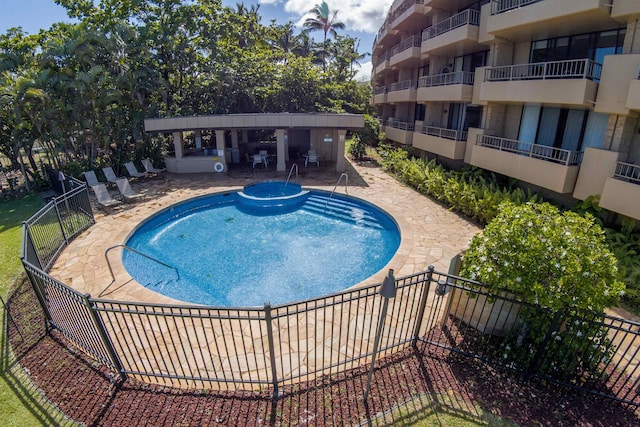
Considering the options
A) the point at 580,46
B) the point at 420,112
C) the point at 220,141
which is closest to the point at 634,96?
the point at 580,46

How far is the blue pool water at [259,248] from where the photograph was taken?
9.83m

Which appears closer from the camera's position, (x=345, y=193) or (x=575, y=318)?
(x=575, y=318)

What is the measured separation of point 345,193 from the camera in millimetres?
16938

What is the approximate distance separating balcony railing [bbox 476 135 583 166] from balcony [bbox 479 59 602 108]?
5.62 feet

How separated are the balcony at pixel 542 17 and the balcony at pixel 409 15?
8.02 metres

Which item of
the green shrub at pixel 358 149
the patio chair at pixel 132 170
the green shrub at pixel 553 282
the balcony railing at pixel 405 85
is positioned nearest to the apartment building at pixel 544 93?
the balcony railing at pixel 405 85

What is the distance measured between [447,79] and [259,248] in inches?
655

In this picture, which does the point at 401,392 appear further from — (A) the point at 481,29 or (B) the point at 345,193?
(A) the point at 481,29

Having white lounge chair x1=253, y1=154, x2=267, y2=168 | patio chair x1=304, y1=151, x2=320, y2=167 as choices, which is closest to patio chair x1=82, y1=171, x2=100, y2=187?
white lounge chair x1=253, y1=154, x2=267, y2=168

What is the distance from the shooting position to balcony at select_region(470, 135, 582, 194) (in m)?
11.7

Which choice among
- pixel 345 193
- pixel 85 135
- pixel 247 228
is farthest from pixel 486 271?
pixel 85 135

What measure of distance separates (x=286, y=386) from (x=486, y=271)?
4.04 metres

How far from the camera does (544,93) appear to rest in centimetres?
1234

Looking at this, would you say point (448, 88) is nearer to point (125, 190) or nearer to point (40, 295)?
point (125, 190)
